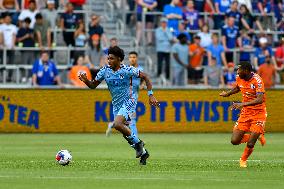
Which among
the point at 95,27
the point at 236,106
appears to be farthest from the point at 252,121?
the point at 95,27

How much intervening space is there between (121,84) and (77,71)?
40.2ft

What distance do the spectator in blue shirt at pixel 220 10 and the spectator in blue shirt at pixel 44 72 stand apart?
6.61 meters

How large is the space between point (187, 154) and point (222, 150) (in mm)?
1591

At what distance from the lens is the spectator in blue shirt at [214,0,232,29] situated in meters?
33.4

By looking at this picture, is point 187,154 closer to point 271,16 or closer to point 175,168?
point 175,168

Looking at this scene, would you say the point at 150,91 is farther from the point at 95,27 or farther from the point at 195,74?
the point at 195,74

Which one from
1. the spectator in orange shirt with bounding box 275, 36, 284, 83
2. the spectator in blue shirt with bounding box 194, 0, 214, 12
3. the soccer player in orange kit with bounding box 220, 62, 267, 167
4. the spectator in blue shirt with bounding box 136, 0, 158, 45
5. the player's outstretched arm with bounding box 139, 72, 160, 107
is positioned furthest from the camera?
the spectator in blue shirt with bounding box 194, 0, 214, 12

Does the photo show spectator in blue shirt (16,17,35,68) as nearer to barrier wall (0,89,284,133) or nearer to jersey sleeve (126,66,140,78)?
barrier wall (0,89,284,133)

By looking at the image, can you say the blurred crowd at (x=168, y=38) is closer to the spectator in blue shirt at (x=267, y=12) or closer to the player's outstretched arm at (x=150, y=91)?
the spectator in blue shirt at (x=267, y=12)

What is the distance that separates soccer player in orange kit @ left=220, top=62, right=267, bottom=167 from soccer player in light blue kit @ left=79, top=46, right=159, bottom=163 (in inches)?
71.3

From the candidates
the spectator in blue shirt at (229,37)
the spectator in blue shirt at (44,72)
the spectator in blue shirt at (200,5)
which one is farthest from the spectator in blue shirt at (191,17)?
the spectator in blue shirt at (44,72)

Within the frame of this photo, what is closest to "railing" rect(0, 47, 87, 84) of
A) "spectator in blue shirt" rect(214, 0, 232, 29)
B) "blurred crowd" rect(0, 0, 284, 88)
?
"blurred crowd" rect(0, 0, 284, 88)

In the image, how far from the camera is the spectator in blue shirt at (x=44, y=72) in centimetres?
2902

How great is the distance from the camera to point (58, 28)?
31.2 m
